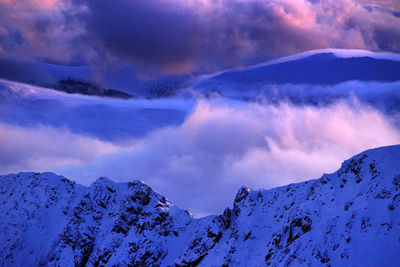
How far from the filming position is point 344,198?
165 metres

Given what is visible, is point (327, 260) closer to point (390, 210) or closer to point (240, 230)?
point (390, 210)

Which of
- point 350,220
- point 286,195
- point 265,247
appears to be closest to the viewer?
point 350,220

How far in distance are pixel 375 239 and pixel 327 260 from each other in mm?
15352

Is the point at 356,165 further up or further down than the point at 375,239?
further up

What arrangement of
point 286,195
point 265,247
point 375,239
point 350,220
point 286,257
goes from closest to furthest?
point 375,239
point 350,220
point 286,257
point 265,247
point 286,195

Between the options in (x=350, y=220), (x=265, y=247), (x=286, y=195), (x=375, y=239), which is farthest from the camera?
(x=286, y=195)

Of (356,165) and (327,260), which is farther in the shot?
(356,165)

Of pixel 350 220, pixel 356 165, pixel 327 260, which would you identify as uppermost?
pixel 356 165

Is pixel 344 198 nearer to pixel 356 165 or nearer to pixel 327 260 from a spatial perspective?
pixel 356 165

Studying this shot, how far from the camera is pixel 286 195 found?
19375 cm

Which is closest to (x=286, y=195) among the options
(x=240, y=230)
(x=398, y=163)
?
(x=240, y=230)

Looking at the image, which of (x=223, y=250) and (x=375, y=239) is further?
(x=223, y=250)

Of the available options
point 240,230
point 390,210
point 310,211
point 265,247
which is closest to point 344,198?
point 310,211

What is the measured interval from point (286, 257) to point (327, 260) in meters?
16.0
